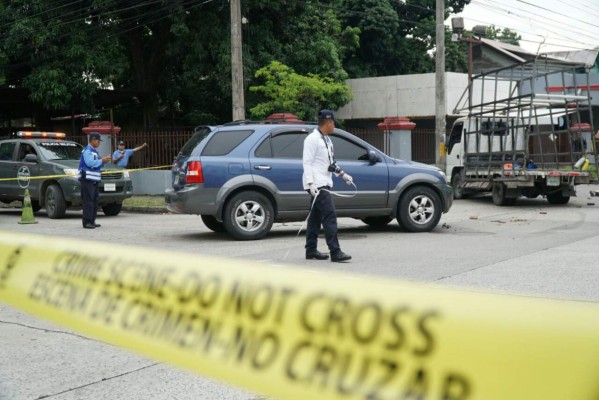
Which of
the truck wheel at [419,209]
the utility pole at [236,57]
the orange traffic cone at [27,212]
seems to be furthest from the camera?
the utility pole at [236,57]

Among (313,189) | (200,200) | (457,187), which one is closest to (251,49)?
(457,187)

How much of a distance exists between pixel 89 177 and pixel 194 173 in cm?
305

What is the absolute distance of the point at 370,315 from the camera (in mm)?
1492

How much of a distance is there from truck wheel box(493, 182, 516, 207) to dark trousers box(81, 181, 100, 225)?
9.07m

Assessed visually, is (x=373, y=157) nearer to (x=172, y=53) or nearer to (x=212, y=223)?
(x=212, y=223)

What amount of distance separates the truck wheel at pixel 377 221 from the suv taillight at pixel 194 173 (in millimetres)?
3186

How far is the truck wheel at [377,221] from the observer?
41.7ft

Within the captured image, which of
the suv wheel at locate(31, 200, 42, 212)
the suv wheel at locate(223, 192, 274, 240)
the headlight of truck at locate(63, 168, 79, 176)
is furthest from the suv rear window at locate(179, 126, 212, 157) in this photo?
the suv wheel at locate(31, 200, 42, 212)

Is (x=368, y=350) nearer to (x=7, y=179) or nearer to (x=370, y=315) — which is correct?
(x=370, y=315)

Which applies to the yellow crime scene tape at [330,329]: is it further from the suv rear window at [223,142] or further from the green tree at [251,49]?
the green tree at [251,49]

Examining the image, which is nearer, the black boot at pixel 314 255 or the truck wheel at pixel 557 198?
the black boot at pixel 314 255

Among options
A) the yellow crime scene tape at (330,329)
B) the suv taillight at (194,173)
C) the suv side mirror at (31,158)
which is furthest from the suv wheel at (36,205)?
the yellow crime scene tape at (330,329)

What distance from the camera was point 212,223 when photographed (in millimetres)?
12133

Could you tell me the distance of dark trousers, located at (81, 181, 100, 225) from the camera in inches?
520
